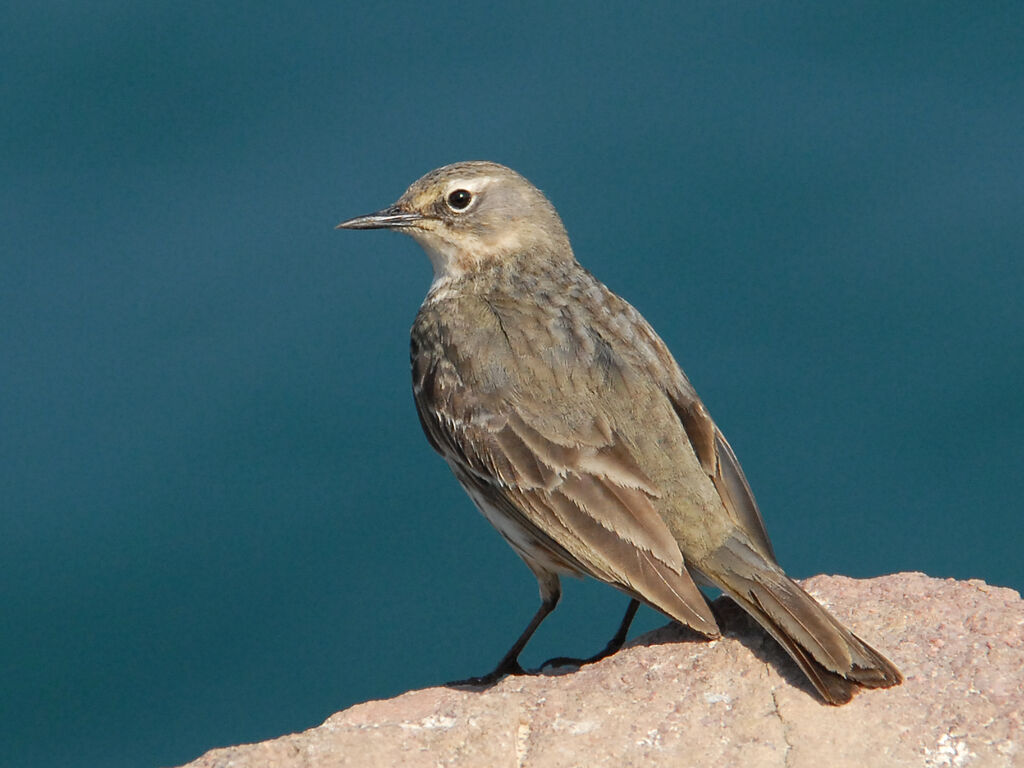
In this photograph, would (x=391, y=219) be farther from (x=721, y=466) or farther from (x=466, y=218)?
(x=721, y=466)

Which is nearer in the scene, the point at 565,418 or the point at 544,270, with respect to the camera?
the point at 565,418

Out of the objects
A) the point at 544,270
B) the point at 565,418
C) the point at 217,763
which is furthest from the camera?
the point at 544,270

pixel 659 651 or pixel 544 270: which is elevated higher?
pixel 544 270

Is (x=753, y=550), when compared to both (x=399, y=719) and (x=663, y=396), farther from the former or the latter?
(x=399, y=719)

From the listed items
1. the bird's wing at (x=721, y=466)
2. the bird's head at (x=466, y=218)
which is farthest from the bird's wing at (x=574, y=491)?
the bird's head at (x=466, y=218)

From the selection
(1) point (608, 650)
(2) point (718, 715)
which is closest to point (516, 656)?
(1) point (608, 650)

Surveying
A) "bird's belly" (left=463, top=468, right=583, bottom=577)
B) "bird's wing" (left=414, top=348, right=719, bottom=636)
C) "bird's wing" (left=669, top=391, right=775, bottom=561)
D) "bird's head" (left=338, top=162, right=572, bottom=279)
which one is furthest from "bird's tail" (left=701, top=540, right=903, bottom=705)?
"bird's head" (left=338, top=162, right=572, bottom=279)

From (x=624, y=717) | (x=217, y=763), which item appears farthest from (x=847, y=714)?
(x=217, y=763)
